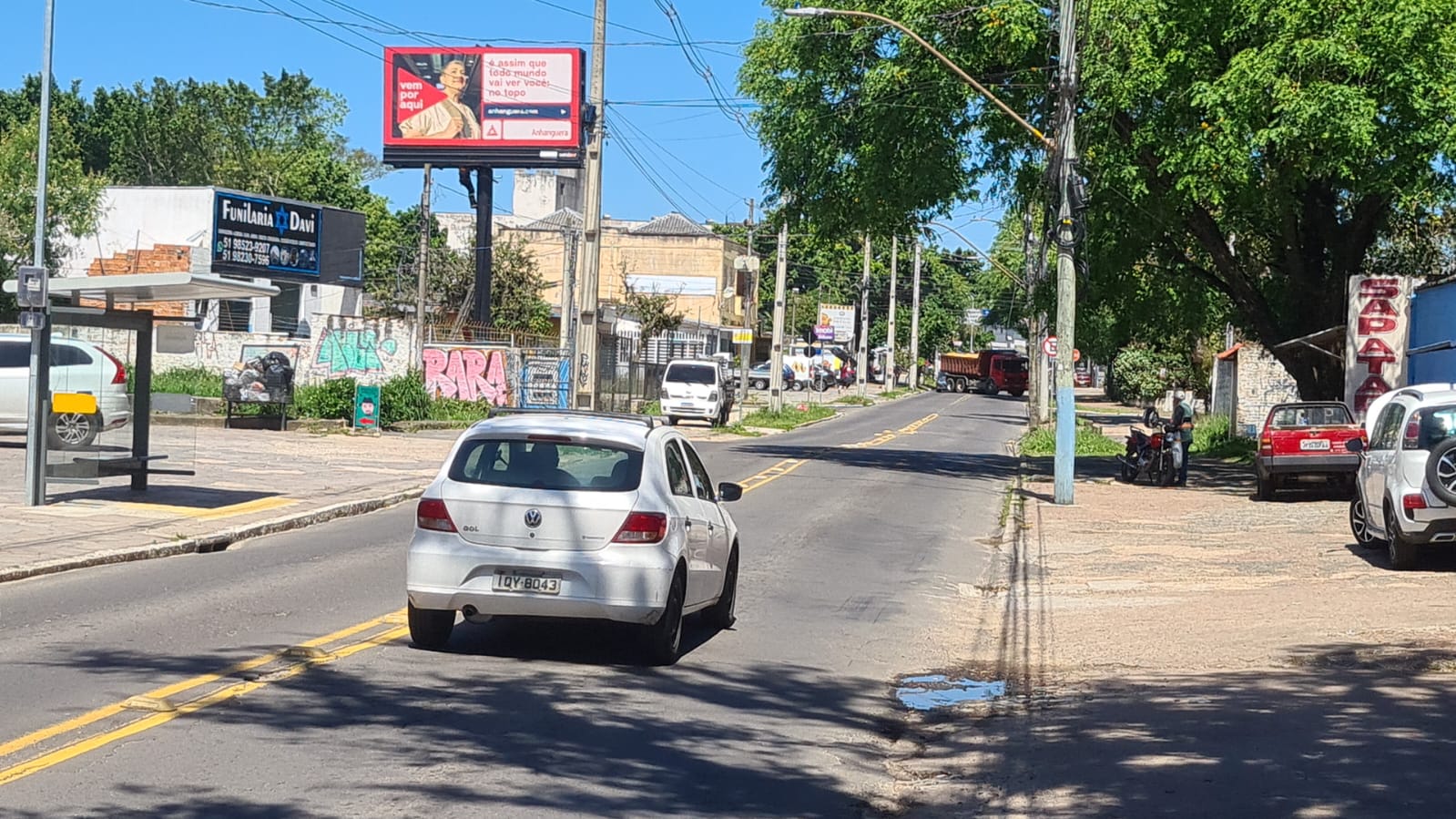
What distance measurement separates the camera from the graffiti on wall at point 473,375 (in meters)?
44.6

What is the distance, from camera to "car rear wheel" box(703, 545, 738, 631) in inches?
477

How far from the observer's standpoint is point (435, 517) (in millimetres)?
10141

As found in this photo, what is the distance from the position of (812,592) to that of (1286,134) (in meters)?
14.2

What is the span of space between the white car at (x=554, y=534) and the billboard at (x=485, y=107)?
48230 millimetres

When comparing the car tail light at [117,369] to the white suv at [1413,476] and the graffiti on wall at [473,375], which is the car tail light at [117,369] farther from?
the graffiti on wall at [473,375]

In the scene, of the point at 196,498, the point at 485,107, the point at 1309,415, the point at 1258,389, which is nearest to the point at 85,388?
the point at 196,498

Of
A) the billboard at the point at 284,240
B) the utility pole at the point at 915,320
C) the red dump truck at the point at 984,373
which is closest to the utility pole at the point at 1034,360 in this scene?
the billboard at the point at 284,240

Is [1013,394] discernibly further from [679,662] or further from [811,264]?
[679,662]

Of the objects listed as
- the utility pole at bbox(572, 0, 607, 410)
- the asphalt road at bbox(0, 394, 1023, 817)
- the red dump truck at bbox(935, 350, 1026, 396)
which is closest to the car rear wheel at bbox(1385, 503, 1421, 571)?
the asphalt road at bbox(0, 394, 1023, 817)

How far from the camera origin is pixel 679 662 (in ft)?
34.9

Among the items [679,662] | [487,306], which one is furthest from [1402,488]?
[487,306]

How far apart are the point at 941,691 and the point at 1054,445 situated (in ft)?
99.4

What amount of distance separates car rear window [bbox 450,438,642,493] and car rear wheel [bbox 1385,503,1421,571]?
8.60 m

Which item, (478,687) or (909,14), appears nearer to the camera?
(478,687)
